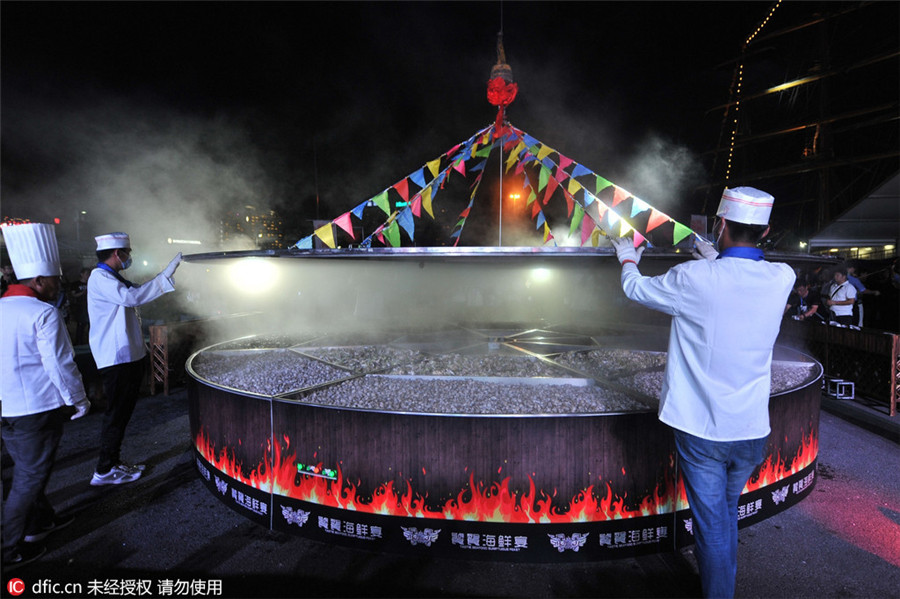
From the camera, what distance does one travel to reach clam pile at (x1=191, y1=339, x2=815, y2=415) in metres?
3.00

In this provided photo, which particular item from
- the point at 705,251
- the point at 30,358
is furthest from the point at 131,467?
the point at 705,251

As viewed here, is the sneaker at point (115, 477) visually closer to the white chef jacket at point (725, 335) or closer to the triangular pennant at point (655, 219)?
the white chef jacket at point (725, 335)

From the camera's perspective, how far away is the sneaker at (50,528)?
8.91 feet

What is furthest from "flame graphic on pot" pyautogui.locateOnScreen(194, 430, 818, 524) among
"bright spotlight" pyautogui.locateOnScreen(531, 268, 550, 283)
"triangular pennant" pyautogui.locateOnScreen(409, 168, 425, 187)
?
"bright spotlight" pyautogui.locateOnScreen(531, 268, 550, 283)

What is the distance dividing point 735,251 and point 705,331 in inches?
16.2

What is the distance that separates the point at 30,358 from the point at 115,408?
117 centimetres

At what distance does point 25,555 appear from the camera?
102 inches

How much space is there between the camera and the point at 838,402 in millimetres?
5715

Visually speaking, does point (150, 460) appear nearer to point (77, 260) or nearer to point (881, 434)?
point (881, 434)

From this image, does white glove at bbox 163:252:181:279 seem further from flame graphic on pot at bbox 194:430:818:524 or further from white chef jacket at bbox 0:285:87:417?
flame graphic on pot at bbox 194:430:818:524

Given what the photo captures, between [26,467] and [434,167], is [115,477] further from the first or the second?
[434,167]

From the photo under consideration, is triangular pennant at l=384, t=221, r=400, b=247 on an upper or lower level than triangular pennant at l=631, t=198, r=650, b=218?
lower

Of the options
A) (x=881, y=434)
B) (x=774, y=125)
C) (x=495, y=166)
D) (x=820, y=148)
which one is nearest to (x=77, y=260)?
(x=495, y=166)

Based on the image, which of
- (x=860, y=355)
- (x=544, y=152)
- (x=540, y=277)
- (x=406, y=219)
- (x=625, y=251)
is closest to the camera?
(x=625, y=251)
